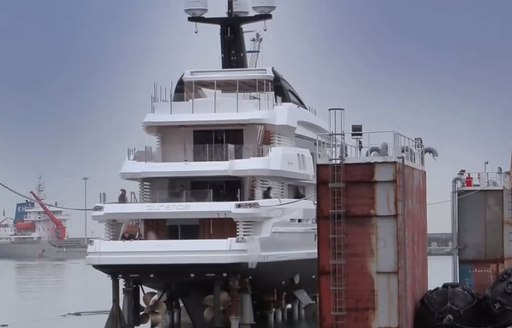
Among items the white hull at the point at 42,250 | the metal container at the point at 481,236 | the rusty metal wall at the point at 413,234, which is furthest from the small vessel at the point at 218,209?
the white hull at the point at 42,250

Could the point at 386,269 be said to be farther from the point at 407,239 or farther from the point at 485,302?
the point at 485,302

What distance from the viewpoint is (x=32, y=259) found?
144m

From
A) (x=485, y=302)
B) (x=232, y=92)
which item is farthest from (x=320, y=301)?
(x=232, y=92)

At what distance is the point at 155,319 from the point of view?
31.1m

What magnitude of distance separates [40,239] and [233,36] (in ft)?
372

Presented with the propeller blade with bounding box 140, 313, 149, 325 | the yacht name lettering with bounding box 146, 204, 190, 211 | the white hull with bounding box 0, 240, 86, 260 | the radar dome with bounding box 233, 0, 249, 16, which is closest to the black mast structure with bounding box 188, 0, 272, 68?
the radar dome with bounding box 233, 0, 249, 16

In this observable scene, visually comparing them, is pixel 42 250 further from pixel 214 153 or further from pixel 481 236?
pixel 481 236

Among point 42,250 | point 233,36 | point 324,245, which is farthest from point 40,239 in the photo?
point 324,245

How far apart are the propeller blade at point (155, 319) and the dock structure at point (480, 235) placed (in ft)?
26.5

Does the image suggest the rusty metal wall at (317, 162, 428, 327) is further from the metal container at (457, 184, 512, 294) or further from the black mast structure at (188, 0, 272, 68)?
the black mast structure at (188, 0, 272, 68)

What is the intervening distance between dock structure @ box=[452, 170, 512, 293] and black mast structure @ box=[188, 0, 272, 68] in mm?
11669

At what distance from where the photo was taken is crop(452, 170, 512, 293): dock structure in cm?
3148

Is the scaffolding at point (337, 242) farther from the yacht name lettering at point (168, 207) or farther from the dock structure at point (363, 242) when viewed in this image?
the yacht name lettering at point (168, 207)

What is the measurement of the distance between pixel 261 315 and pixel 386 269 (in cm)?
1291
